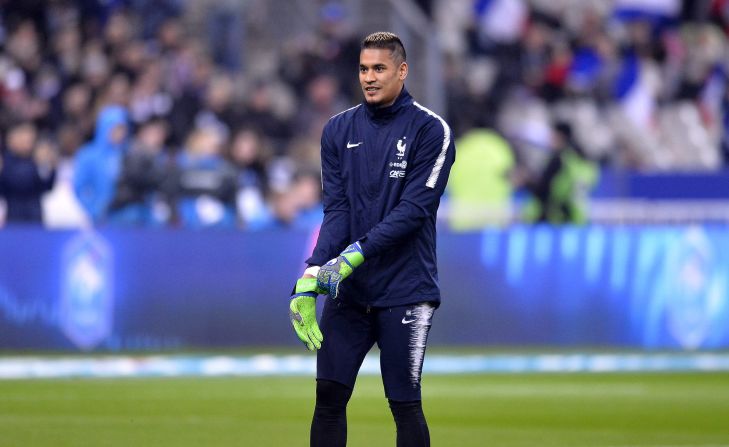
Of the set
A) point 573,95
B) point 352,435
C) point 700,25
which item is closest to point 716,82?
point 700,25

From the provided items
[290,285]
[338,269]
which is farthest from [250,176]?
A: [338,269]

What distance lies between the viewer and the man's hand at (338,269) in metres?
6.32

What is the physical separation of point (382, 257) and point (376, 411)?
186 inches

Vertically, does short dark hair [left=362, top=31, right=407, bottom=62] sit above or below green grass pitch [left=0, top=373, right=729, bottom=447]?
above

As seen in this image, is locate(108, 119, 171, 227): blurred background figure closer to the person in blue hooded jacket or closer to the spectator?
the person in blue hooded jacket

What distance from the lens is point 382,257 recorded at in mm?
6582

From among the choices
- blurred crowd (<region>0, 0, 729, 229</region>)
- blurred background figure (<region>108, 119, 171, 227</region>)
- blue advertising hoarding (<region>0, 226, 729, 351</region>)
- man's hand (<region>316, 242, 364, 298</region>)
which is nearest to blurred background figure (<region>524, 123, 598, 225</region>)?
blurred crowd (<region>0, 0, 729, 229</region>)

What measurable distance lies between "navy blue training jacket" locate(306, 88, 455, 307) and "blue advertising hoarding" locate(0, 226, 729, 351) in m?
8.58

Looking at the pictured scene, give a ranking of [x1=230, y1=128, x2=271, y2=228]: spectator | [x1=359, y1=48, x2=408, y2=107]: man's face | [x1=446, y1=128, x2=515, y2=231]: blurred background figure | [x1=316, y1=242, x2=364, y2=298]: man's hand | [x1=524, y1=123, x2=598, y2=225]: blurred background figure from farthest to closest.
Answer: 1. [x1=446, y1=128, x2=515, y2=231]: blurred background figure
2. [x1=524, y1=123, x2=598, y2=225]: blurred background figure
3. [x1=230, y1=128, x2=271, y2=228]: spectator
4. [x1=359, y1=48, x2=408, y2=107]: man's face
5. [x1=316, y1=242, x2=364, y2=298]: man's hand

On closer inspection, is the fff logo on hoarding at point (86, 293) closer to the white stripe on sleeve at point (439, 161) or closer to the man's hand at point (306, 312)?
the man's hand at point (306, 312)

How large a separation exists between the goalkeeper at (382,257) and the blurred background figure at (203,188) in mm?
9474

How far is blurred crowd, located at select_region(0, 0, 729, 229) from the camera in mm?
16016

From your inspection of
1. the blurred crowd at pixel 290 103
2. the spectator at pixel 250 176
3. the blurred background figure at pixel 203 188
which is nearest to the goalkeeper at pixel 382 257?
the blurred crowd at pixel 290 103

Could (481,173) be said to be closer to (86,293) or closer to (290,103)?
(290,103)
